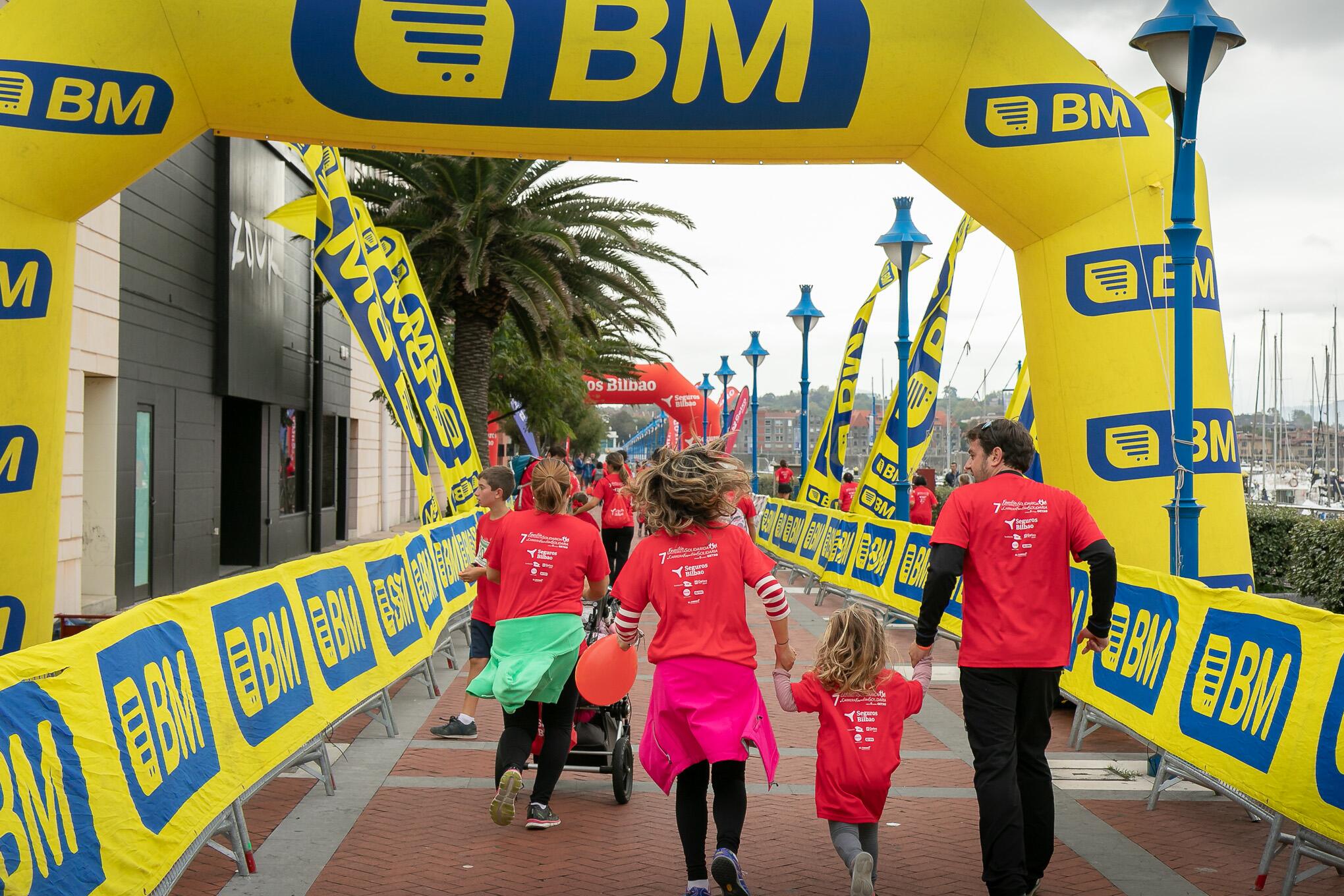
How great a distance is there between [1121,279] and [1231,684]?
3.43 m

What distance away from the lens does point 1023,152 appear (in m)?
8.48

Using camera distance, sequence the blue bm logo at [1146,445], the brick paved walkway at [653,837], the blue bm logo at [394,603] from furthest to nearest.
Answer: the blue bm logo at [394,603], the blue bm logo at [1146,445], the brick paved walkway at [653,837]

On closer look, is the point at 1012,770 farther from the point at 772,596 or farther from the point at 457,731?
the point at 457,731

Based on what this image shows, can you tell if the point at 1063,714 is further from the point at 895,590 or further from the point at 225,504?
the point at 225,504

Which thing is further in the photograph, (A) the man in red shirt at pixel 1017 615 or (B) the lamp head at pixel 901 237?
(B) the lamp head at pixel 901 237

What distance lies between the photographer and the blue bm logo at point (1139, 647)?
7.00 m

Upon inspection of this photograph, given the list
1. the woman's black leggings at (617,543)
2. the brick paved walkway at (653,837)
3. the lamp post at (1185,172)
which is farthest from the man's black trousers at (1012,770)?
the woman's black leggings at (617,543)

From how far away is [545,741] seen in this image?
21.2 ft

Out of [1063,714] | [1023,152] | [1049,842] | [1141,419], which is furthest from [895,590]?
[1049,842]

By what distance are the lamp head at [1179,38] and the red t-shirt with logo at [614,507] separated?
8335mm

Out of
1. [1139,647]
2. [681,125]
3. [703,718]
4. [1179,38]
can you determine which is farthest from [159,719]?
[1179,38]

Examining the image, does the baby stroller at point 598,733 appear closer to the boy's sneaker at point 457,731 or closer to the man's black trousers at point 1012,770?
the boy's sneaker at point 457,731

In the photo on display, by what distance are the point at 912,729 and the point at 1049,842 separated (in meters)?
3.82

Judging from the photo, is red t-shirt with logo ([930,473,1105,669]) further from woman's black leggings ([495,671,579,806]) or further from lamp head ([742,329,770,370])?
lamp head ([742,329,770,370])
